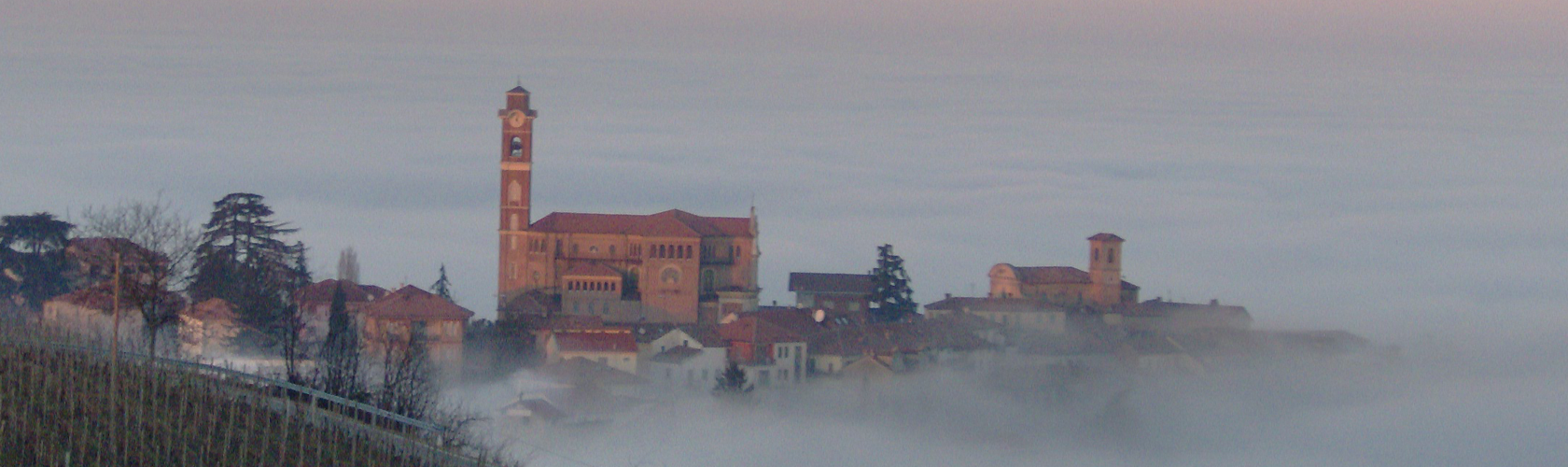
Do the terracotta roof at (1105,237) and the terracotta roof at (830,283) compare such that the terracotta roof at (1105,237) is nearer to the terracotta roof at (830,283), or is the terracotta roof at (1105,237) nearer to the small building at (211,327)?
the terracotta roof at (830,283)

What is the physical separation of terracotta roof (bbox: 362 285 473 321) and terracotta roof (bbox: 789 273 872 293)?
1927cm

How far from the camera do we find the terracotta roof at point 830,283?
87.6 metres

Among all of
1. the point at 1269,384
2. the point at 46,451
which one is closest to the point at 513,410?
the point at 1269,384

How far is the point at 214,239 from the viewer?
6391cm

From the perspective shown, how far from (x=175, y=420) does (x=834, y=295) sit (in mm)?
62854

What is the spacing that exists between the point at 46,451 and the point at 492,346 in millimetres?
48433

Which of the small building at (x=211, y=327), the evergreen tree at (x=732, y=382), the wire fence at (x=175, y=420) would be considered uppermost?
the small building at (x=211, y=327)

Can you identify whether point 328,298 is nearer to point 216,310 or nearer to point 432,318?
point 432,318

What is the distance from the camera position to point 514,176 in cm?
8312

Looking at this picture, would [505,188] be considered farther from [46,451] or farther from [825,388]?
[46,451]

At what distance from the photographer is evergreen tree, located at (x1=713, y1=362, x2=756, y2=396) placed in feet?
234

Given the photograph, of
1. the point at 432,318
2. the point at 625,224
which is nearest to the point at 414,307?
the point at 432,318

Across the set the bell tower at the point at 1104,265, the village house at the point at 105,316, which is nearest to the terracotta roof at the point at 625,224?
the bell tower at the point at 1104,265

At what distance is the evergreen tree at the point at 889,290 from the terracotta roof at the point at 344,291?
18.2 m
